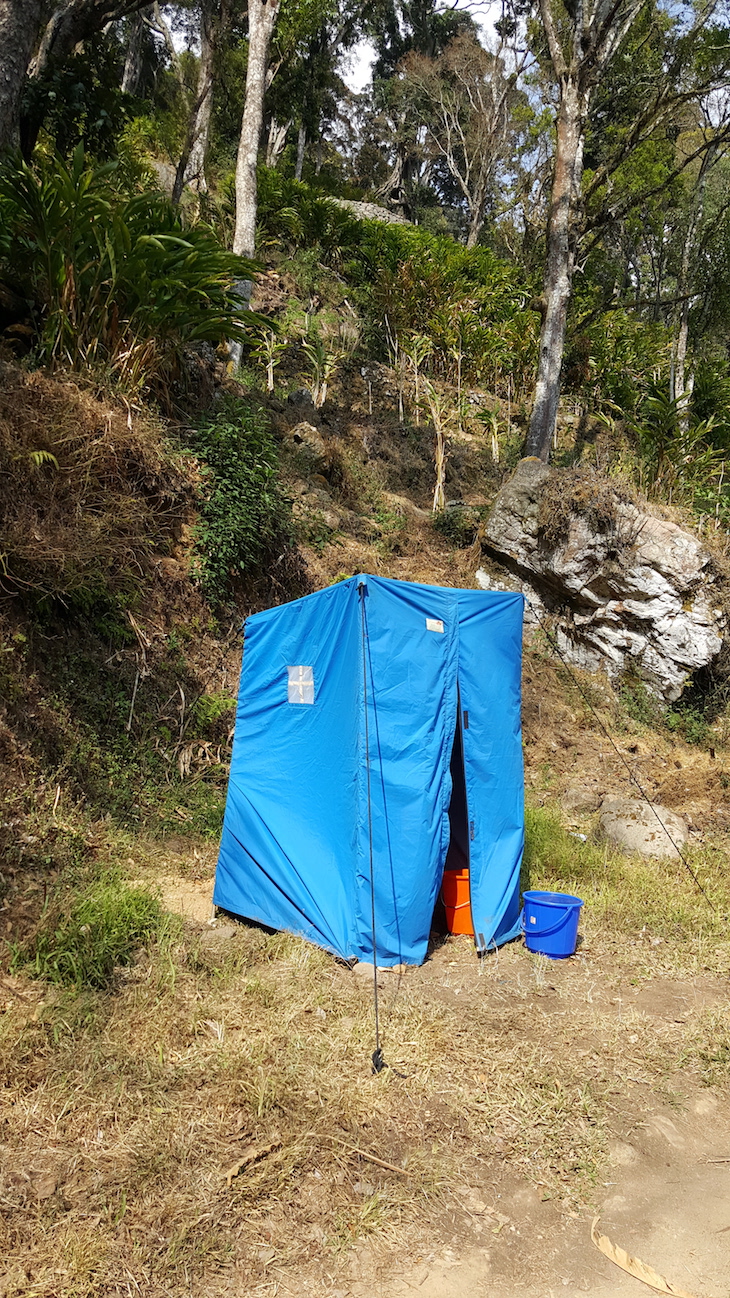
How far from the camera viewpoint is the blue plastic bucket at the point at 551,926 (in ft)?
16.1

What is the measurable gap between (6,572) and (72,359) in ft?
7.38

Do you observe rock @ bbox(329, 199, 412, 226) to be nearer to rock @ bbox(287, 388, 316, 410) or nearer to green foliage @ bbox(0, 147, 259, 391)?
rock @ bbox(287, 388, 316, 410)

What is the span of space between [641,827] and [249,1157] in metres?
4.66

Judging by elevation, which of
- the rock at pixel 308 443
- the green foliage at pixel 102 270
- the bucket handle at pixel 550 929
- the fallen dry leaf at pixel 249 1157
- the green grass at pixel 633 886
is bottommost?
the green grass at pixel 633 886

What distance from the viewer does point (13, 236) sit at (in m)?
6.36

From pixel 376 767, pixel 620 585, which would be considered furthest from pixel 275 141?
pixel 376 767

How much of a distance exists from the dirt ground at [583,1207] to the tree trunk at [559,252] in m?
8.08

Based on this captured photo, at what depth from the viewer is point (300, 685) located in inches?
203

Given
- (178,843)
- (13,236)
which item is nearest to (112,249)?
(13,236)

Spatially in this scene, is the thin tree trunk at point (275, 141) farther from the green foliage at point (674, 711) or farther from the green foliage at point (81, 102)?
the green foliage at point (674, 711)

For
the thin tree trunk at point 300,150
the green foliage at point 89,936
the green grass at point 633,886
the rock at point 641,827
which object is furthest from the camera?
the thin tree trunk at point 300,150

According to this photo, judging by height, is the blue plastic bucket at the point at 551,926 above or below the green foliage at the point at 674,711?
below

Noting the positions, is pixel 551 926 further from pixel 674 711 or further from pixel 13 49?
pixel 13 49

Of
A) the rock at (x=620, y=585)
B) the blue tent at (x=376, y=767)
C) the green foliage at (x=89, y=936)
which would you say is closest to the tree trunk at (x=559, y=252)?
the rock at (x=620, y=585)
